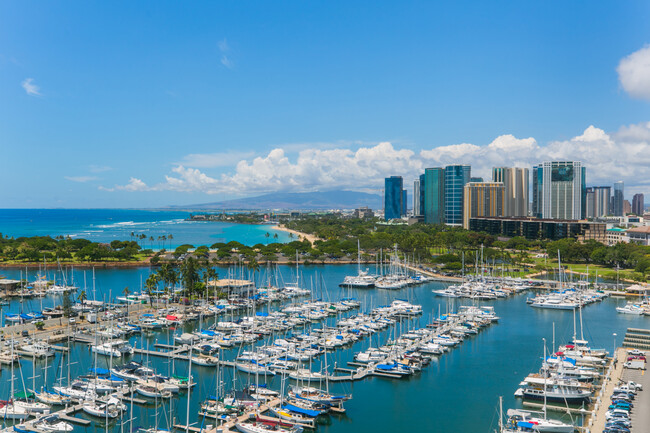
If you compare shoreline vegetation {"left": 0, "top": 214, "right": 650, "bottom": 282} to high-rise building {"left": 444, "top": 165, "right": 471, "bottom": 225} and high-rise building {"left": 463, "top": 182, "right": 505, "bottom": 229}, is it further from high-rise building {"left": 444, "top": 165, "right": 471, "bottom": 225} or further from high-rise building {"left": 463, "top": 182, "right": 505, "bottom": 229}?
high-rise building {"left": 444, "top": 165, "right": 471, "bottom": 225}

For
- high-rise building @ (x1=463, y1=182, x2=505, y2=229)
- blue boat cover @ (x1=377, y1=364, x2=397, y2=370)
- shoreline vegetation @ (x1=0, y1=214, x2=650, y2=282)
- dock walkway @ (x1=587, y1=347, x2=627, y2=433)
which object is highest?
high-rise building @ (x1=463, y1=182, x2=505, y2=229)

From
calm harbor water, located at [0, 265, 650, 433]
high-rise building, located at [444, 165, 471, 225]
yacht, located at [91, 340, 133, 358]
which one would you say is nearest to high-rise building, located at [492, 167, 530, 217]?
high-rise building, located at [444, 165, 471, 225]

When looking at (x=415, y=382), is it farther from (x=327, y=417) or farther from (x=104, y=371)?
(x=104, y=371)

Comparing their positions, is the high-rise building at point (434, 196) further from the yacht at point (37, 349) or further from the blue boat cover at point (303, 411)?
the blue boat cover at point (303, 411)

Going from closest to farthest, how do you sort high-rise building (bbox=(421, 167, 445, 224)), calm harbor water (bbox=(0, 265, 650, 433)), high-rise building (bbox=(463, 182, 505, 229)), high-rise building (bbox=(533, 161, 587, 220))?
calm harbor water (bbox=(0, 265, 650, 433)) < high-rise building (bbox=(533, 161, 587, 220)) < high-rise building (bbox=(463, 182, 505, 229)) < high-rise building (bbox=(421, 167, 445, 224))

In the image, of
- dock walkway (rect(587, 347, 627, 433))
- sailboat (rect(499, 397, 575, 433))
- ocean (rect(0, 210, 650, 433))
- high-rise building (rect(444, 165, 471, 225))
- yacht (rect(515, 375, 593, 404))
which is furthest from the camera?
high-rise building (rect(444, 165, 471, 225))

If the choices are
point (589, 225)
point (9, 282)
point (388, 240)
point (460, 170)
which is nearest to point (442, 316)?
point (9, 282)
